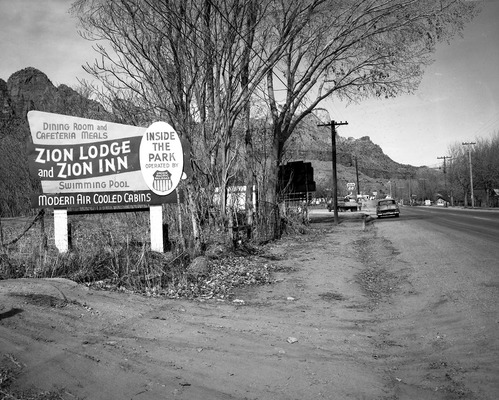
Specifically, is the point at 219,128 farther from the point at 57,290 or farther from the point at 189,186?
the point at 57,290

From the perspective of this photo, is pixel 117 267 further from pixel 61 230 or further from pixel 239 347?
pixel 239 347

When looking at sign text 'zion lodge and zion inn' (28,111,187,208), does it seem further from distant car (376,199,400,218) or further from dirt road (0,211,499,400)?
distant car (376,199,400,218)

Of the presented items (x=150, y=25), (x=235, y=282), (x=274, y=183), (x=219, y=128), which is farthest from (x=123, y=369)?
(x=274, y=183)

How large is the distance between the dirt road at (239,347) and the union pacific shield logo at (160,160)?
11.2 feet

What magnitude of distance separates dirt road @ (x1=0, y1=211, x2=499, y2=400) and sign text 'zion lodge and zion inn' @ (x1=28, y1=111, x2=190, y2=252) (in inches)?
138

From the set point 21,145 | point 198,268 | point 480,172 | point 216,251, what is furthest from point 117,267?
point 480,172

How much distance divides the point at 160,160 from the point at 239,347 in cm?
606

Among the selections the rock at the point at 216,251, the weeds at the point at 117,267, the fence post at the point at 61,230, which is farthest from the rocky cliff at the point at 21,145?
the weeds at the point at 117,267

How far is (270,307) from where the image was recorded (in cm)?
732

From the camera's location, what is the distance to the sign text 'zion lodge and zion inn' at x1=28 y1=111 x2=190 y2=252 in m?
9.94

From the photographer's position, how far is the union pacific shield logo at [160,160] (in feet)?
33.9

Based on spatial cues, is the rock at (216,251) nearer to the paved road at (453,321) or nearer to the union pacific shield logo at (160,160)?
the union pacific shield logo at (160,160)

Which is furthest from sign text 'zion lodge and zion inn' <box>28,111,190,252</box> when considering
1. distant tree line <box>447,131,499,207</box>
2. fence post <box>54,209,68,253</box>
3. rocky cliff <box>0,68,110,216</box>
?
distant tree line <box>447,131,499,207</box>

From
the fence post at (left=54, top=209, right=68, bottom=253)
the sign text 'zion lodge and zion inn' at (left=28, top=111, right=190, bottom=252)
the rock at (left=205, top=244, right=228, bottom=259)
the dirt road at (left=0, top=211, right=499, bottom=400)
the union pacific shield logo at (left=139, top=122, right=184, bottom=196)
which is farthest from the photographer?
the rock at (left=205, top=244, right=228, bottom=259)
